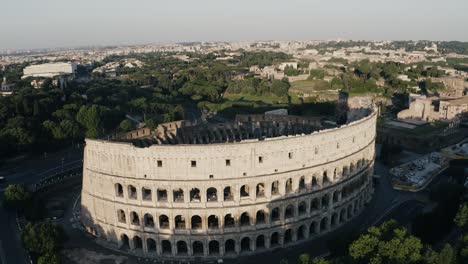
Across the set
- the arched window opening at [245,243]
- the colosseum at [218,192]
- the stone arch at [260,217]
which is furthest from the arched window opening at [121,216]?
the stone arch at [260,217]

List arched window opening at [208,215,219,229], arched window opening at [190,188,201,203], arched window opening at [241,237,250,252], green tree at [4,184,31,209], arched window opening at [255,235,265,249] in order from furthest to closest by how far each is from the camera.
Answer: green tree at [4,184,31,209], arched window opening at [241,237,250,252], arched window opening at [255,235,265,249], arched window opening at [208,215,219,229], arched window opening at [190,188,201,203]

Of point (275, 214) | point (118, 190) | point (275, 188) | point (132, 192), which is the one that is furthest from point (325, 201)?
point (118, 190)

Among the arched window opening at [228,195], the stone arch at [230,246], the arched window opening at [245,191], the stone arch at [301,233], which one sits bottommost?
the stone arch at [230,246]

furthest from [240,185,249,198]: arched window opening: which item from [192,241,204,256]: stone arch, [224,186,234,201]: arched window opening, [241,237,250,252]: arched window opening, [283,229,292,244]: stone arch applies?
[192,241,204,256]: stone arch

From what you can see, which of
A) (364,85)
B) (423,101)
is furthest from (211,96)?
(423,101)

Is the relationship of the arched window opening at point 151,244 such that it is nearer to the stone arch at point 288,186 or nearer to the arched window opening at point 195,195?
the arched window opening at point 195,195

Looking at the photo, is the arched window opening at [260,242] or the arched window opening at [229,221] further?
the arched window opening at [260,242]

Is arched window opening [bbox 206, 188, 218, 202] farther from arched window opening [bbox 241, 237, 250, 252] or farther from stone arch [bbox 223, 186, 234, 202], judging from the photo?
arched window opening [bbox 241, 237, 250, 252]
